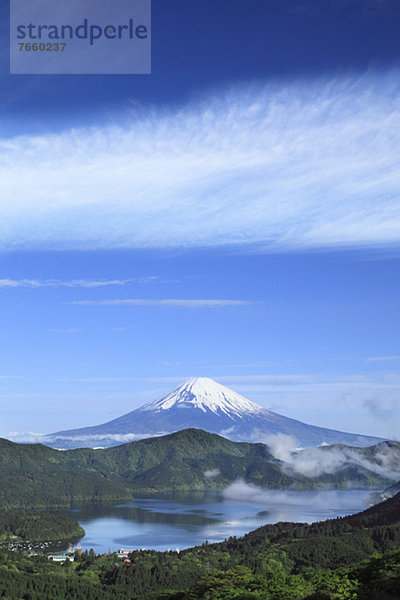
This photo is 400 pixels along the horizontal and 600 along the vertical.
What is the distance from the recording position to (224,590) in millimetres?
67938

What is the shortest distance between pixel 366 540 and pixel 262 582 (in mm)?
101299

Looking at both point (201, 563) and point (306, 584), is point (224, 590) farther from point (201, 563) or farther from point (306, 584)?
point (201, 563)

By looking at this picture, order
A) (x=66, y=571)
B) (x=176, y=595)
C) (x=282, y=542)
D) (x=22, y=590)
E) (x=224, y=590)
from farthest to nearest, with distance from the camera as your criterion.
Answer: (x=282, y=542)
(x=66, y=571)
(x=22, y=590)
(x=176, y=595)
(x=224, y=590)

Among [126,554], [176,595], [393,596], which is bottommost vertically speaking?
[126,554]

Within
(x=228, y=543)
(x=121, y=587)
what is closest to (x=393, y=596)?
(x=121, y=587)

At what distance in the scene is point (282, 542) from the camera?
574 feet

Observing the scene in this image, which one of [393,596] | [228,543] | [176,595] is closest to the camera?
[393,596]

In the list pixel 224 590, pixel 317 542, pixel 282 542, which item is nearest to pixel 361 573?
pixel 224 590

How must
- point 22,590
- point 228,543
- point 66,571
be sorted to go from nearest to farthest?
point 22,590 < point 66,571 < point 228,543

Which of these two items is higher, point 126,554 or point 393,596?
point 393,596

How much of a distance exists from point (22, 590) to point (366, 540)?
3225 inches

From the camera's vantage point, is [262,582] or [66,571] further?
[66,571]

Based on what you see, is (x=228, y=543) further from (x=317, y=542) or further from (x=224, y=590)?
(x=224, y=590)

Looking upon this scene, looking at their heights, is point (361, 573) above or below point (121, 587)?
above
